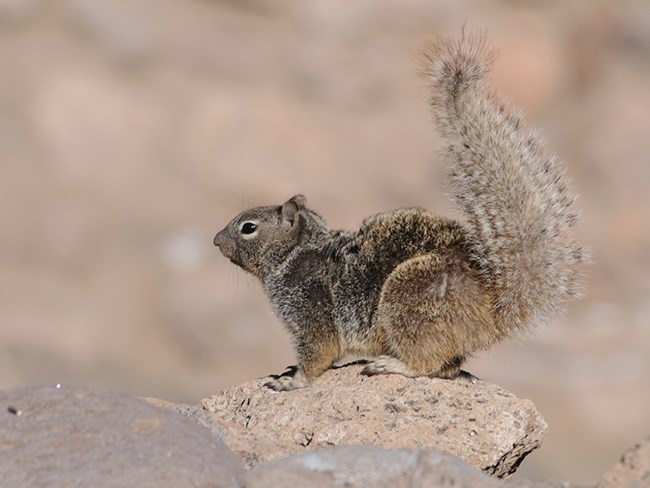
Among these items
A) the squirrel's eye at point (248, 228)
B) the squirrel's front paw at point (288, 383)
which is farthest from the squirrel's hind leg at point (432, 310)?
the squirrel's eye at point (248, 228)

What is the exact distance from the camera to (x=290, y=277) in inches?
298

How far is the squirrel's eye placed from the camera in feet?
26.0

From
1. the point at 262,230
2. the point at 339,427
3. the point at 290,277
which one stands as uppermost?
the point at 262,230

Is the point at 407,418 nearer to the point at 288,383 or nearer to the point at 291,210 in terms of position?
the point at 288,383

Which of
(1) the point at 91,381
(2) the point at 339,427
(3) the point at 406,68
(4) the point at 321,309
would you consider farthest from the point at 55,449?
(3) the point at 406,68

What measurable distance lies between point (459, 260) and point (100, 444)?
2744mm

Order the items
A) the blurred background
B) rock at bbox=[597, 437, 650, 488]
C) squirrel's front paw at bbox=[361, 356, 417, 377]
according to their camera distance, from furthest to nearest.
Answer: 1. the blurred background
2. squirrel's front paw at bbox=[361, 356, 417, 377]
3. rock at bbox=[597, 437, 650, 488]

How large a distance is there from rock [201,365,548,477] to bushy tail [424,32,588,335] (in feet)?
1.73

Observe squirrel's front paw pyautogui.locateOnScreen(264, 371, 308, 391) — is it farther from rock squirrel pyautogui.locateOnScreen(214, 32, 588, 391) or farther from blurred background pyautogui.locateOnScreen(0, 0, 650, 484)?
blurred background pyautogui.locateOnScreen(0, 0, 650, 484)

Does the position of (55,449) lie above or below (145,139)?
below

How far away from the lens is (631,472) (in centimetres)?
496

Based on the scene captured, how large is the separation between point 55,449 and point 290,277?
2.86m

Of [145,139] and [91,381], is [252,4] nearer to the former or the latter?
[145,139]

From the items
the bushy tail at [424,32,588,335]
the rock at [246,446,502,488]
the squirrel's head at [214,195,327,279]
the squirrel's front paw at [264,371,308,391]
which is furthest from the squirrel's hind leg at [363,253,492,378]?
the rock at [246,446,502,488]
